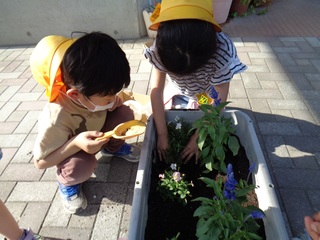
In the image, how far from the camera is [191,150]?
1365 millimetres

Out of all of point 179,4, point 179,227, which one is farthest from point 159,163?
point 179,4

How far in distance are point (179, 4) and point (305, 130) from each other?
145 centimetres

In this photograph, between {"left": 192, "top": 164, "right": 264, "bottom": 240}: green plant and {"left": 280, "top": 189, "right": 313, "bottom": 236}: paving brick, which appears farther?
{"left": 280, "top": 189, "right": 313, "bottom": 236}: paving brick

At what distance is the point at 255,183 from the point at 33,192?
1.30 metres

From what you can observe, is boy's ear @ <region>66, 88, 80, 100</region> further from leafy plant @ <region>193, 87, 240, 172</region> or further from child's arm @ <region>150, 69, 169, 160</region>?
leafy plant @ <region>193, 87, 240, 172</region>

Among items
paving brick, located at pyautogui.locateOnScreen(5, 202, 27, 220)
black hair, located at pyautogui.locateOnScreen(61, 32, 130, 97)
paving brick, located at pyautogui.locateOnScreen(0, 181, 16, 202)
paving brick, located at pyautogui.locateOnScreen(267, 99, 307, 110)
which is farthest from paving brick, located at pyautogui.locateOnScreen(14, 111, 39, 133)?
paving brick, located at pyautogui.locateOnScreen(267, 99, 307, 110)

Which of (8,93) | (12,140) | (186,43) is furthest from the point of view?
(8,93)

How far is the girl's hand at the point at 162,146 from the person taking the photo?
137 centimetres

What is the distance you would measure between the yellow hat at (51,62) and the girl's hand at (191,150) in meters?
0.66

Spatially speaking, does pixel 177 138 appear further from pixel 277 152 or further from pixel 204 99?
pixel 277 152

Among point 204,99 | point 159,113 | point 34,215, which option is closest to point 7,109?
point 34,215

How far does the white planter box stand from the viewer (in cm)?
93

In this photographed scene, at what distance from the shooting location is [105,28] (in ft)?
12.0

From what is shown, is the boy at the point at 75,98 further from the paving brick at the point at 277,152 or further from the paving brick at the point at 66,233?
the paving brick at the point at 277,152
